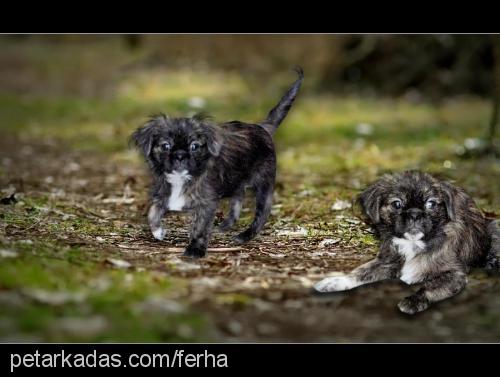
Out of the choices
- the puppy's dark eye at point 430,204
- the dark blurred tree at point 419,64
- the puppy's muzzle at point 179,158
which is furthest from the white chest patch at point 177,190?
the dark blurred tree at point 419,64

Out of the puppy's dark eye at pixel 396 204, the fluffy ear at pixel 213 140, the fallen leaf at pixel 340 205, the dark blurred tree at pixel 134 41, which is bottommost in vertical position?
the puppy's dark eye at pixel 396 204

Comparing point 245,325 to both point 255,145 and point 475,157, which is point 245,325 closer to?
point 255,145

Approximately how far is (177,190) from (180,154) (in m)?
0.42

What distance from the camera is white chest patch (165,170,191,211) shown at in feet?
22.2

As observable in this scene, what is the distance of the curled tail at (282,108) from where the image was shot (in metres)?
8.16

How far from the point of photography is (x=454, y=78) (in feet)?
61.0

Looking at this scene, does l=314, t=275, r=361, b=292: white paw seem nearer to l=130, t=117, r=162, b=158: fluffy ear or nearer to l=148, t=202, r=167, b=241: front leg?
l=148, t=202, r=167, b=241: front leg

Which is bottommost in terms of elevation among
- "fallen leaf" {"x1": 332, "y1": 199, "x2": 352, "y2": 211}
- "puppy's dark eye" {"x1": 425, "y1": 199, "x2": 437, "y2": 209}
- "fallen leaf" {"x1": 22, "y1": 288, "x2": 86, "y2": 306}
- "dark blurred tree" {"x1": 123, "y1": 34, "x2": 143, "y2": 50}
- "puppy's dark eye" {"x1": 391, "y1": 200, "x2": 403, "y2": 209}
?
"fallen leaf" {"x1": 22, "y1": 288, "x2": 86, "y2": 306}

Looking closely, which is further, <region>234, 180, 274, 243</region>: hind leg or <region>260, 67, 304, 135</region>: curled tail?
<region>260, 67, 304, 135</region>: curled tail

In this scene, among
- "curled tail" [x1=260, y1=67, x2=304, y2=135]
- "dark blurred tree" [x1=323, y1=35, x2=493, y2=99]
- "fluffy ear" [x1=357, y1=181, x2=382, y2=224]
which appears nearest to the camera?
"fluffy ear" [x1=357, y1=181, x2=382, y2=224]

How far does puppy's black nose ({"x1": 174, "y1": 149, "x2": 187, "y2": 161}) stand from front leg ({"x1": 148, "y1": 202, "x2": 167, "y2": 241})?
2.07 ft

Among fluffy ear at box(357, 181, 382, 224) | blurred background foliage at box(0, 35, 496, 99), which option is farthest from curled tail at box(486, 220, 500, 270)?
blurred background foliage at box(0, 35, 496, 99)

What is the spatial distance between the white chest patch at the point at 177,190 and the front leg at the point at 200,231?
0.55 feet

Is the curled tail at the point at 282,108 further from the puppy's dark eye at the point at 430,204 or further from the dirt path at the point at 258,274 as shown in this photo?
the puppy's dark eye at the point at 430,204
